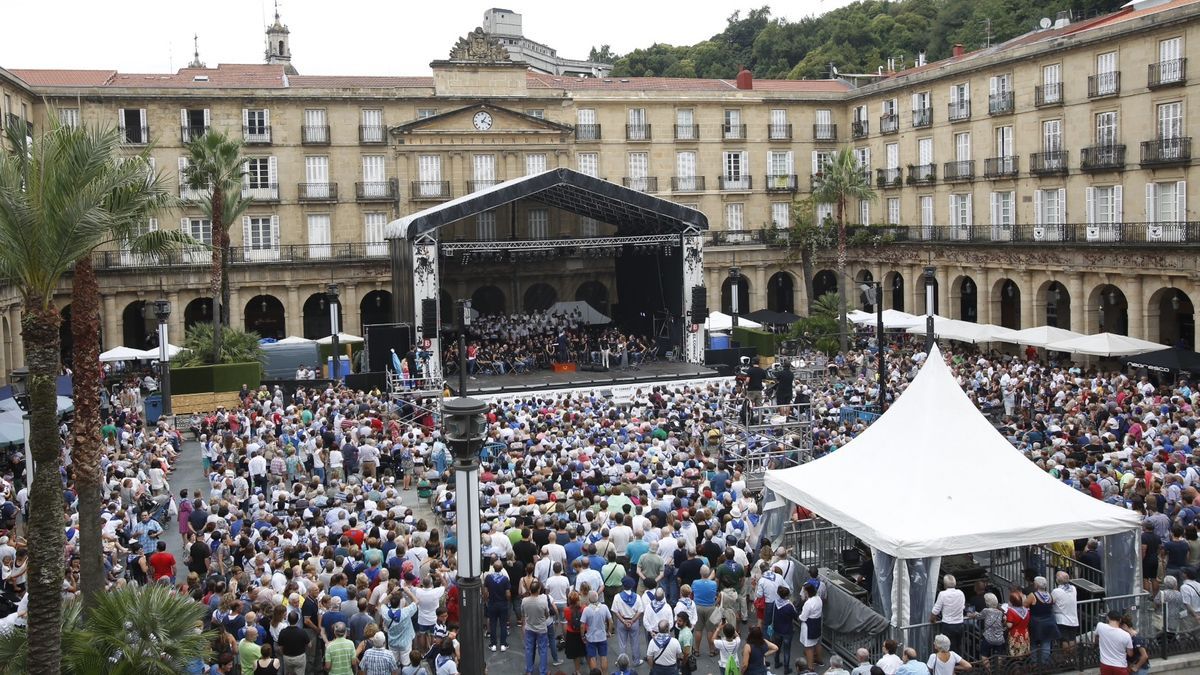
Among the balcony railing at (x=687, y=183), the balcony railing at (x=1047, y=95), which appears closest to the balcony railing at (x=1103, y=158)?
the balcony railing at (x=1047, y=95)

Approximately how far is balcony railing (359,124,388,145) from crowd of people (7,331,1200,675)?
24971mm

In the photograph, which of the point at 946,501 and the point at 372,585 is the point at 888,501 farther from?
the point at 372,585

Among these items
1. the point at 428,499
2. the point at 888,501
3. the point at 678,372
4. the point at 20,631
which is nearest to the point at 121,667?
the point at 20,631

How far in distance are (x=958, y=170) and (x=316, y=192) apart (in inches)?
1061

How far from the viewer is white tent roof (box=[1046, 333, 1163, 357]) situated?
3322 centimetres

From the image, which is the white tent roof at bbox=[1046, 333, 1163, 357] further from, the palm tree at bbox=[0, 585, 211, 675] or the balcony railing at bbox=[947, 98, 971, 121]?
the palm tree at bbox=[0, 585, 211, 675]

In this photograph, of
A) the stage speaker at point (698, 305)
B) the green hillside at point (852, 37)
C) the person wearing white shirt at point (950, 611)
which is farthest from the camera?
the green hillside at point (852, 37)

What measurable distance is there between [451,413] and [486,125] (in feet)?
134

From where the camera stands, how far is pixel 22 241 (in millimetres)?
11344

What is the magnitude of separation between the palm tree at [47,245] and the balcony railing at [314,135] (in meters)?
38.5

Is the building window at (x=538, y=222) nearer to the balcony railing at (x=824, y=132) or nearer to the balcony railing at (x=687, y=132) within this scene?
the balcony railing at (x=687, y=132)

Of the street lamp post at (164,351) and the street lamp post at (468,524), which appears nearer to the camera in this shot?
the street lamp post at (468,524)

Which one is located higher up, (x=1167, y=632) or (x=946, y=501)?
(x=946, y=501)

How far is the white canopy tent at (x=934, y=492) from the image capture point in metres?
14.2
